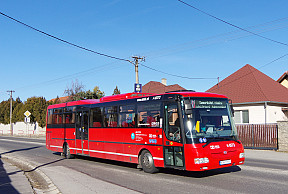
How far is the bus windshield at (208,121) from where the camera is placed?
31.2 feet

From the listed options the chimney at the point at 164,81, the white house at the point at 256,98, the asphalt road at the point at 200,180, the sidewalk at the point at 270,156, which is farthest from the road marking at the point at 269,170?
the chimney at the point at 164,81

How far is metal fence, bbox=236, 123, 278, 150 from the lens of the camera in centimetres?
1969

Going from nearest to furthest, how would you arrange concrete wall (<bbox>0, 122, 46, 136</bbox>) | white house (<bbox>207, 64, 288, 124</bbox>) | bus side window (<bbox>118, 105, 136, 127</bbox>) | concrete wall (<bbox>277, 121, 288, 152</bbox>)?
1. bus side window (<bbox>118, 105, 136, 127</bbox>)
2. concrete wall (<bbox>277, 121, 288, 152</bbox>)
3. white house (<bbox>207, 64, 288, 124</bbox>)
4. concrete wall (<bbox>0, 122, 46, 136</bbox>)

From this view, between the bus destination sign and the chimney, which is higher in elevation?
the chimney

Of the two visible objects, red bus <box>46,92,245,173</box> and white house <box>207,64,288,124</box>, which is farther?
white house <box>207,64,288,124</box>

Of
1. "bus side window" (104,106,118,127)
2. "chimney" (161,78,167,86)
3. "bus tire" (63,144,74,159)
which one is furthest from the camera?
"chimney" (161,78,167,86)

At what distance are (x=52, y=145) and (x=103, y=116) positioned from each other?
21.3 feet

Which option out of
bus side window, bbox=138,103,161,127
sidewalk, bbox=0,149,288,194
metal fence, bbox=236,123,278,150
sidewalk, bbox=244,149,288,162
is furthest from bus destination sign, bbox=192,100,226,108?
metal fence, bbox=236,123,278,150

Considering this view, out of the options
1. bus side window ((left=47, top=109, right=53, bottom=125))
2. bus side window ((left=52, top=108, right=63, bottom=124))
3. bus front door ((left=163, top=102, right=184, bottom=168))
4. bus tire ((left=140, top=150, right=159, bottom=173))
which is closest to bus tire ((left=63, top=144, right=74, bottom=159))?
bus side window ((left=52, top=108, right=63, bottom=124))

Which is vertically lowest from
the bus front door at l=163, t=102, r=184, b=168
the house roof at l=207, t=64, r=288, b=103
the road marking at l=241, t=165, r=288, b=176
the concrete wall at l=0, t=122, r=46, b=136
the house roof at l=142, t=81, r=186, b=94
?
the concrete wall at l=0, t=122, r=46, b=136

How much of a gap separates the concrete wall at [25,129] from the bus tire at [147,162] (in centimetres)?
4166

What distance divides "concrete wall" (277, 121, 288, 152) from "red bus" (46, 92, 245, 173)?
9.72m

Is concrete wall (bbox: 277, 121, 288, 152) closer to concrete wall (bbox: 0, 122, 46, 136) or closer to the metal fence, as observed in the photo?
the metal fence

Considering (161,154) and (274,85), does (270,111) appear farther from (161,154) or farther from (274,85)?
(161,154)
